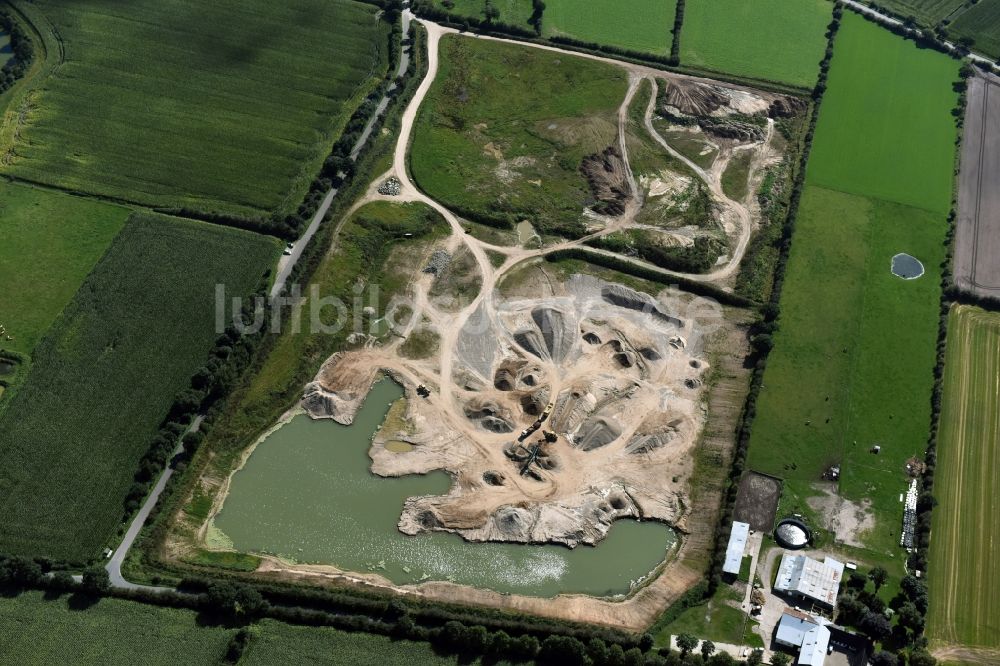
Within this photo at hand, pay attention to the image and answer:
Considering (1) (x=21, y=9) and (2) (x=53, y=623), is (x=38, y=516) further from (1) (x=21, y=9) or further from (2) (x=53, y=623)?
(1) (x=21, y=9)

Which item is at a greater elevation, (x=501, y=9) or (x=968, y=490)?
(x=501, y=9)

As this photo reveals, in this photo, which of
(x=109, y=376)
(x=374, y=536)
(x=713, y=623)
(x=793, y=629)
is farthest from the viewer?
(x=109, y=376)

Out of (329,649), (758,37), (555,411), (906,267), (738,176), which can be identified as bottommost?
(329,649)

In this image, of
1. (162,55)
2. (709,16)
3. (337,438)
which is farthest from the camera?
(709,16)

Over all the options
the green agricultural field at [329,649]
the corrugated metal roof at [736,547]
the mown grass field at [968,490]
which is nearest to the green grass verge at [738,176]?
the mown grass field at [968,490]

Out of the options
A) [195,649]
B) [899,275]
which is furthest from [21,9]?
[899,275]

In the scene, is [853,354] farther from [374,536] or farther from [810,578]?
[374,536]

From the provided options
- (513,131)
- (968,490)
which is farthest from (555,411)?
(513,131)

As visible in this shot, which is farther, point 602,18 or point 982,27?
point 982,27

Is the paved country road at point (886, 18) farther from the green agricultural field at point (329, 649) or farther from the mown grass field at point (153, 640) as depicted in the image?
the mown grass field at point (153, 640)
